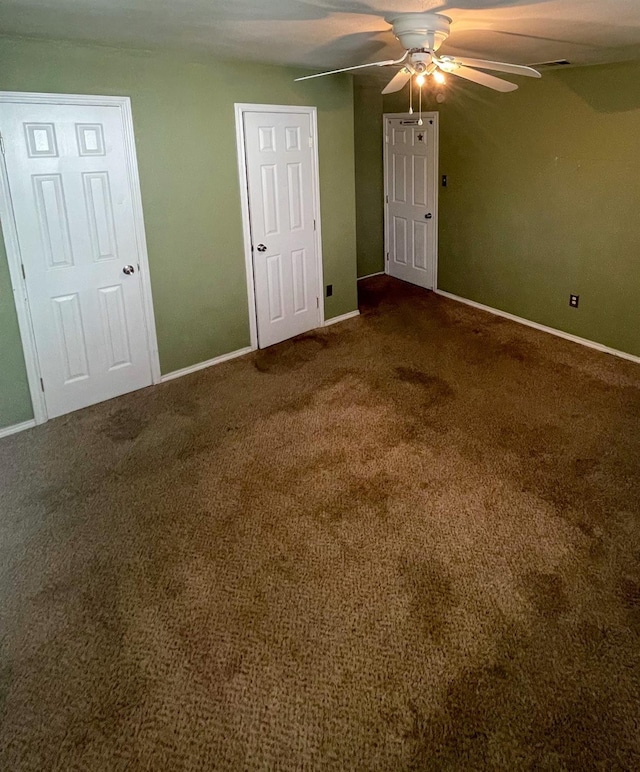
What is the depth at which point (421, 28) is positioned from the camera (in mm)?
3072

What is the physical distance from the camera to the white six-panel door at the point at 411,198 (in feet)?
22.3

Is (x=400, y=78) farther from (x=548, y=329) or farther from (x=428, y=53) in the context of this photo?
(x=548, y=329)

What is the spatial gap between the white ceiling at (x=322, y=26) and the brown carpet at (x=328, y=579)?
2.39 metres

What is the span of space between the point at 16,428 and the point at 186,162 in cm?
237

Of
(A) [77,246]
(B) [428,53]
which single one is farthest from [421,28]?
(A) [77,246]

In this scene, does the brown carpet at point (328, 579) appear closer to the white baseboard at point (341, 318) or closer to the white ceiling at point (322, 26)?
the white baseboard at point (341, 318)

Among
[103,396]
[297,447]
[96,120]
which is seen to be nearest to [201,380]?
[103,396]

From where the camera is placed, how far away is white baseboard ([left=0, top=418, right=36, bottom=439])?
13.5ft

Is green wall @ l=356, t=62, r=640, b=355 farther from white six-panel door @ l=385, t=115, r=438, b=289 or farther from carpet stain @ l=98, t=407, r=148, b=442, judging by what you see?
carpet stain @ l=98, t=407, r=148, b=442

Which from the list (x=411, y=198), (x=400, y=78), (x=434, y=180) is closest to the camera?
(x=400, y=78)

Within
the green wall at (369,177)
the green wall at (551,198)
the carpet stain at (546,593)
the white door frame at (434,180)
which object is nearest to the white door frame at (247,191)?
the white door frame at (434,180)

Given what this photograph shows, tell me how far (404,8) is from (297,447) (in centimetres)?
252

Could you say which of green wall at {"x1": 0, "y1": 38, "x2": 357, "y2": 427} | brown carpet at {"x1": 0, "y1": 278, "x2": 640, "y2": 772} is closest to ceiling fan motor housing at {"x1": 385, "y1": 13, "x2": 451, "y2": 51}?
green wall at {"x1": 0, "y1": 38, "x2": 357, "y2": 427}

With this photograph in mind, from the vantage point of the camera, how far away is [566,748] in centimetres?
195
